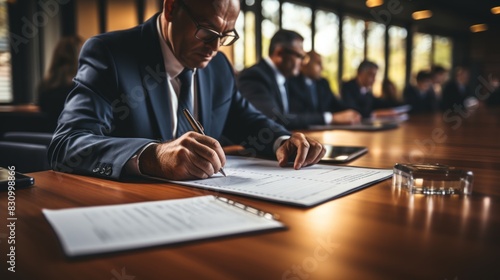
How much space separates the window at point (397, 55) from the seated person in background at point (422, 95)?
2330 millimetres

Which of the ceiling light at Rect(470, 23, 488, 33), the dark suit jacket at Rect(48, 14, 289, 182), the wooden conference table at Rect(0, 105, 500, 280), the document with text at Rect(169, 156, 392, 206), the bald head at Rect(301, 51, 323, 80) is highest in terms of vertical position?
the ceiling light at Rect(470, 23, 488, 33)

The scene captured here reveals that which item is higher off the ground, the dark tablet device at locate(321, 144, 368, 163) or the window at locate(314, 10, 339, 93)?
the window at locate(314, 10, 339, 93)

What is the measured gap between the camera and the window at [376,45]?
32.2 feet

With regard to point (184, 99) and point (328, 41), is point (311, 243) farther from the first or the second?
point (328, 41)

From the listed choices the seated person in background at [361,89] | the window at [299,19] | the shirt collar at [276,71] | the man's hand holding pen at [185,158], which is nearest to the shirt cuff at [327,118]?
the shirt collar at [276,71]

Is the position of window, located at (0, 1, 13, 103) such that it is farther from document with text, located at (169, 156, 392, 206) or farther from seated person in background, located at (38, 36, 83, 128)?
document with text, located at (169, 156, 392, 206)

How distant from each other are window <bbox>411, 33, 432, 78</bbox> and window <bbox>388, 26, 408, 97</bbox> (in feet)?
1.33

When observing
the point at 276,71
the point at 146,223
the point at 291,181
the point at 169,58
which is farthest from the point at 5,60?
the point at 146,223

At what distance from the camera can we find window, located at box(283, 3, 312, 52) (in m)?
7.86

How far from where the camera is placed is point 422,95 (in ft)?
27.2

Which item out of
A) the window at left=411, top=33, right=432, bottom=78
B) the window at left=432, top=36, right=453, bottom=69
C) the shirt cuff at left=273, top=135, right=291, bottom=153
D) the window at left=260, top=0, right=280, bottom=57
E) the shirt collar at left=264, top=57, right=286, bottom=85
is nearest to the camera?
the shirt cuff at left=273, top=135, right=291, bottom=153

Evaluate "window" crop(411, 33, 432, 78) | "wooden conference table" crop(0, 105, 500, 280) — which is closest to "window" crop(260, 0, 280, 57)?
"window" crop(411, 33, 432, 78)

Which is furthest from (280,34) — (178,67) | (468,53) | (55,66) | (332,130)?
(468,53)

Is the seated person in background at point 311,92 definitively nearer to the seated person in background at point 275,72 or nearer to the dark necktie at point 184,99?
the seated person in background at point 275,72
